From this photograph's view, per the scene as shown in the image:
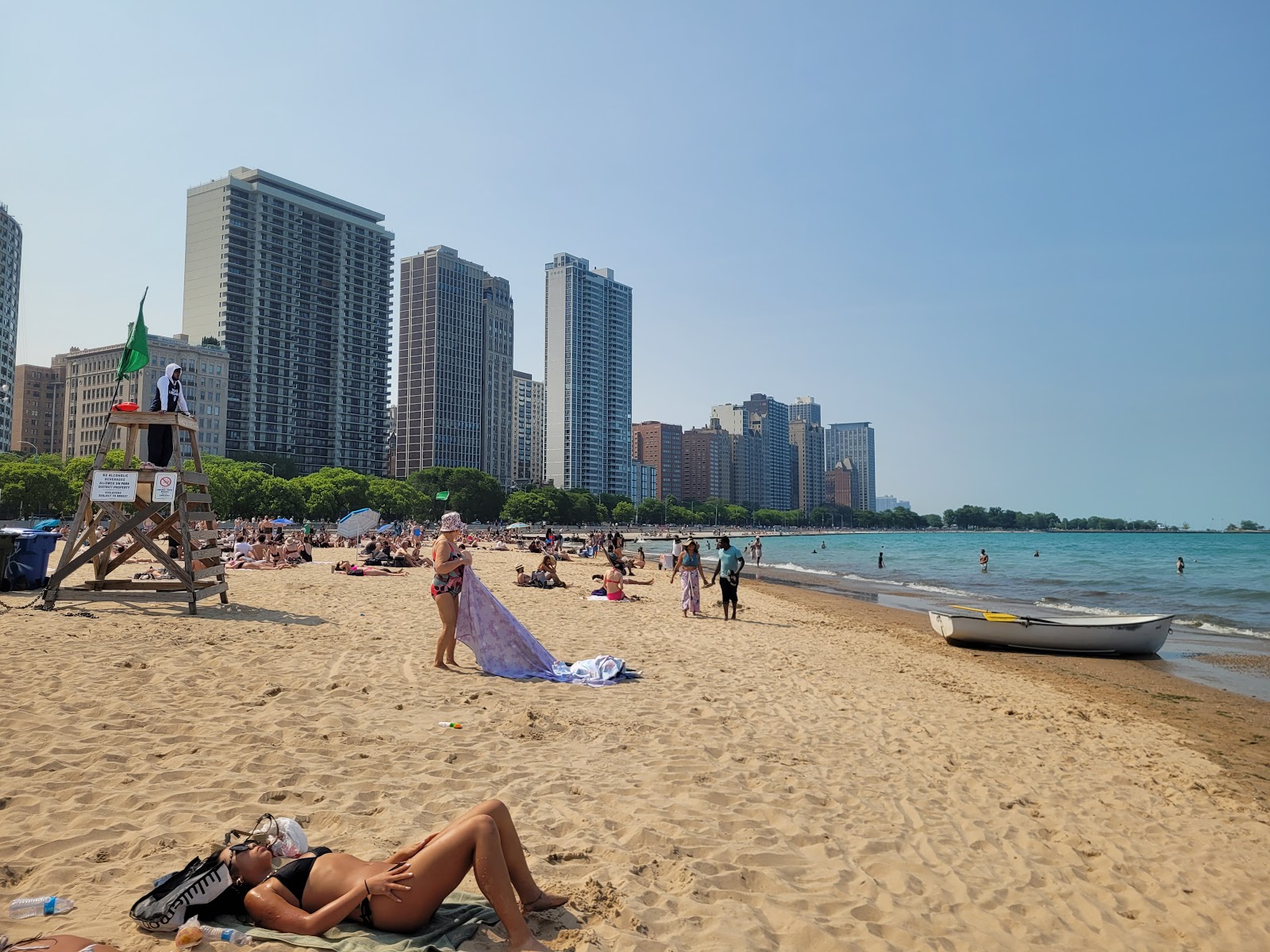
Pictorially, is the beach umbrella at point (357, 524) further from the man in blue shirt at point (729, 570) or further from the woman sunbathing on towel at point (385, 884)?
the woman sunbathing on towel at point (385, 884)

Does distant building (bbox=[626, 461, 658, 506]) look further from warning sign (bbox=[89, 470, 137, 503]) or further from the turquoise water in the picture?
warning sign (bbox=[89, 470, 137, 503])

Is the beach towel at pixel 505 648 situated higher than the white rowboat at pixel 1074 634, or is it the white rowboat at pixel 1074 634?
the beach towel at pixel 505 648

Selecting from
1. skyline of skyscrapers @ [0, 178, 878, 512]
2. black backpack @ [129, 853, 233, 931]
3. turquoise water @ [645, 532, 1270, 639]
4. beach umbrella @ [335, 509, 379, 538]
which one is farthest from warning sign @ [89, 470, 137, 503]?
skyline of skyscrapers @ [0, 178, 878, 512]

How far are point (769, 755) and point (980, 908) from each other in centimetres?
230

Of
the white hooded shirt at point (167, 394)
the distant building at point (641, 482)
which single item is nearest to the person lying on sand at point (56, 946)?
the white hooded shirt at point (167, 394)

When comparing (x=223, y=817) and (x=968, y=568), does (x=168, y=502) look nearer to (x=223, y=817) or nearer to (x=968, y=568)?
(x=223, y=817)

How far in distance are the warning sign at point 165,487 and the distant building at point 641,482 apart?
531ft

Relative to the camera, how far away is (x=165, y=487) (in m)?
11.6

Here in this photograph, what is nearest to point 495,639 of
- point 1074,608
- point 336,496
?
point 1074,608

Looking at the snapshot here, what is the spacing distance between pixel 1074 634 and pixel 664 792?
14.5 metres

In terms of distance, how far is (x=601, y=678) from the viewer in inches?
340

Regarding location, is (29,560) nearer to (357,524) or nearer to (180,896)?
(180,896)

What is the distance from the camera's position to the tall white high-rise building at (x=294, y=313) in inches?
4476

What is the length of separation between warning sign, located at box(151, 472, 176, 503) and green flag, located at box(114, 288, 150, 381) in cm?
243
